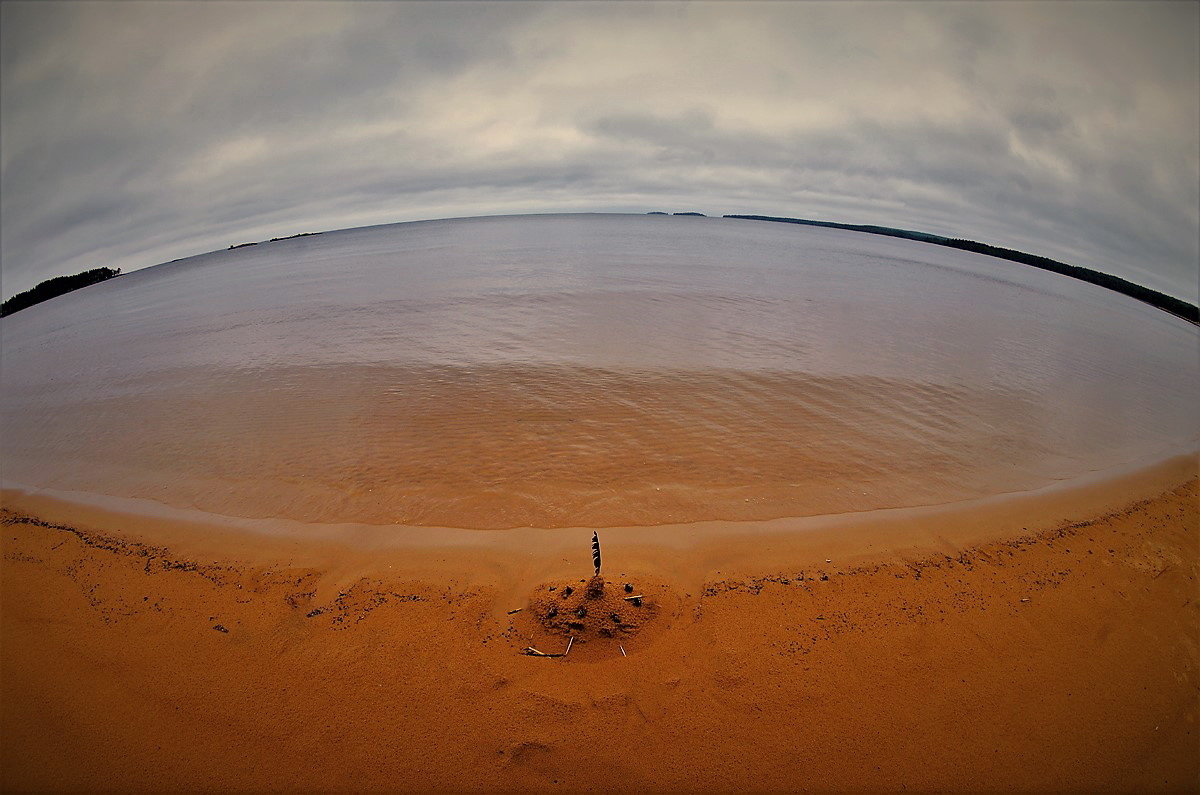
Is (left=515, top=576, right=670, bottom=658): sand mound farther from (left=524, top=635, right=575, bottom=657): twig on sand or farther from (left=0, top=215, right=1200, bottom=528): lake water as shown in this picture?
(left=0, top=215, right=1200, bottom=528): lake water

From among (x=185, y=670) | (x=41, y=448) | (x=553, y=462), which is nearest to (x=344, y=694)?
(x=185, y=670)

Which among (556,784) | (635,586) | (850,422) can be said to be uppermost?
(850,422)

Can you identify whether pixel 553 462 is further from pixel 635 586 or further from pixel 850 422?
pixel 850 422

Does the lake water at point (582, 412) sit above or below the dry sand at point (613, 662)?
above

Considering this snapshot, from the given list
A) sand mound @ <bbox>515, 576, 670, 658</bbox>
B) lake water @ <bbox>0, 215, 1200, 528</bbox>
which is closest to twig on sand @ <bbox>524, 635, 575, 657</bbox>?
sand mound @ <bbox>515, 576, 670, 658</bbox>

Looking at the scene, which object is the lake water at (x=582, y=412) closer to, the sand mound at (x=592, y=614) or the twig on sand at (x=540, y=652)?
the sand mound at (x=592, y=614)

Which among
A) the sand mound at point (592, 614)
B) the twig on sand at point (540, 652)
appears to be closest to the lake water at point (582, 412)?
the sand mound at point (592, 614)

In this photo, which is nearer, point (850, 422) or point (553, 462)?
point (553, 462)
